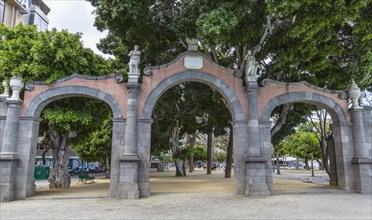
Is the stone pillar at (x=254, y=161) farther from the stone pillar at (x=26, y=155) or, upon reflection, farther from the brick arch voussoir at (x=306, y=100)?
the stone pillar at (x=26, y=155)

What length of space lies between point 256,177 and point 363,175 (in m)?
4.63

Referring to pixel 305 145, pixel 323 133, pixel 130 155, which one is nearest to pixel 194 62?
pixel 130 155

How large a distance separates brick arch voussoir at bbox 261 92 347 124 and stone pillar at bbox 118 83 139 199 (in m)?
5.57

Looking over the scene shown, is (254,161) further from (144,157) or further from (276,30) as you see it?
(276,30)

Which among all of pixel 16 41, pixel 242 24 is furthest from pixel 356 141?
pixel 16 41

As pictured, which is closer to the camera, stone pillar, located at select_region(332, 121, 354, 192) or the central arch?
the central arch

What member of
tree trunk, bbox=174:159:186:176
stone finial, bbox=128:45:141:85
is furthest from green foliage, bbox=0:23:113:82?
tree trunk, bbox=174:159:186:176

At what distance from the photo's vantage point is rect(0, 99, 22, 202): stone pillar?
35.3 feet

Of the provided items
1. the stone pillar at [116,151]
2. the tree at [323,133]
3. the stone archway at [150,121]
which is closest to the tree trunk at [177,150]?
the tree at [323,133]

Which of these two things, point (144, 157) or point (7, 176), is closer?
point (7, 176)

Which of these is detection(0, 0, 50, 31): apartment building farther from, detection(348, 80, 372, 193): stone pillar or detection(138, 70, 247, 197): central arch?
detection(348, 80, 372, 193): stone pillar

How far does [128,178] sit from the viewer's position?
448 inches

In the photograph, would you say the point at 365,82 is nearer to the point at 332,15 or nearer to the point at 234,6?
the point at 332,15

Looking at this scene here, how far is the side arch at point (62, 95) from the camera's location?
11.9 metres
